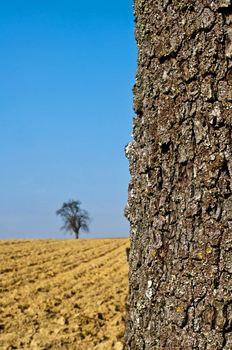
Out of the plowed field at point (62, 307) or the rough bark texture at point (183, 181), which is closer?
the rough bark texture at point (183, 181)

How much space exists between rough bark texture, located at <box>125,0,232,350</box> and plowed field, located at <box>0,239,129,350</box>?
4.87 metres

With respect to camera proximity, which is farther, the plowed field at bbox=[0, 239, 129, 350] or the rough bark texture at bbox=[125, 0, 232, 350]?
the plowed field at bbox=[0, 239, 129, 350]

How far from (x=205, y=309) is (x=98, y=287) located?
1102 cm

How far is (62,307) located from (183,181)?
339 inches

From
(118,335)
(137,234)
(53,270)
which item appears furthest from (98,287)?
(137,234)

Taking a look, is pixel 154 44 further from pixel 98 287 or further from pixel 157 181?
pixel 98 287

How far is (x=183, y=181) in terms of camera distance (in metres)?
2.62

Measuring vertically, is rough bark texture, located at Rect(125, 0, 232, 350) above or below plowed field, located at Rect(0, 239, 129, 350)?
above

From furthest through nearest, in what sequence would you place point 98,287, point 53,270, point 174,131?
point 53,270, point 98,287, point 174,131

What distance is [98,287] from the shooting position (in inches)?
527

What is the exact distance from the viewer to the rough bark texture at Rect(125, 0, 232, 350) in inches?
98.7

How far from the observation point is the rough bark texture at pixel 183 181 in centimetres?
251

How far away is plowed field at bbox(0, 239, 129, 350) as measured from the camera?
324 inches

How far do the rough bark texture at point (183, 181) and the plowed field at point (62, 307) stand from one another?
487 centimetres
